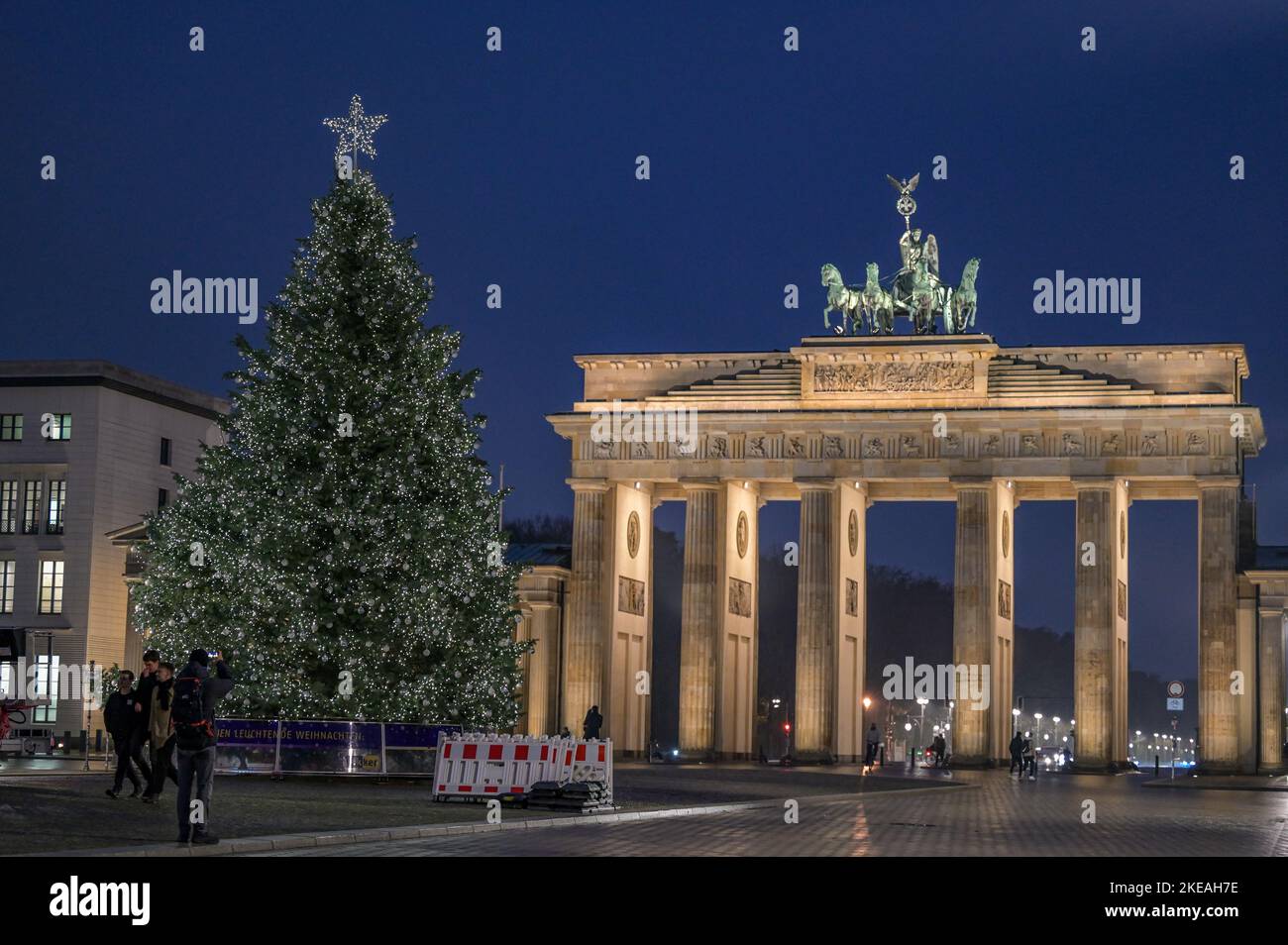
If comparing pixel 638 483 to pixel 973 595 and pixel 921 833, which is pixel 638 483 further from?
pixel 921 833

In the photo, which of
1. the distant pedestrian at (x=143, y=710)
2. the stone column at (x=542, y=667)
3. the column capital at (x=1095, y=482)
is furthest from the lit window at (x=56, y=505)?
the distant pedestrian at (x=143, y=710)

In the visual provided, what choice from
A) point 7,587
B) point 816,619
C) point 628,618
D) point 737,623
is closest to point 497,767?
point 816,619

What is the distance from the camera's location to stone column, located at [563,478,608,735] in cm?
Answer: 7725

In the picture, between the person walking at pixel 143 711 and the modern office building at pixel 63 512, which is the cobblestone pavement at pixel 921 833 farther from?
the modern office building at pixel 63 512

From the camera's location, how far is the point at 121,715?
1172 inches

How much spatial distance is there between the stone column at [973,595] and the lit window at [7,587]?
122 ft

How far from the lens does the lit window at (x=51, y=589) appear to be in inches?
3002

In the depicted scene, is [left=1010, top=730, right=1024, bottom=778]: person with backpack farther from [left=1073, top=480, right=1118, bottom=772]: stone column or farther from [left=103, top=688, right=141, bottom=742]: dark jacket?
[left=103, top=688, right=141, bottom=742]: dark jacket

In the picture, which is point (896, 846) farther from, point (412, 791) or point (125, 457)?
point (125, 457)

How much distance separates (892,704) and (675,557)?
26.8 m

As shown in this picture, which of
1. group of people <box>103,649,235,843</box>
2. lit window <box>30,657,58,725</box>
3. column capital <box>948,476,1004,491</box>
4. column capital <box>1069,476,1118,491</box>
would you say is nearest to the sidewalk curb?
group of people <box>103,649,235,843</box>

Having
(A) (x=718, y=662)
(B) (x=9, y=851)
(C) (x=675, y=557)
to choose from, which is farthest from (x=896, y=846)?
(C) (x=675, y=557)

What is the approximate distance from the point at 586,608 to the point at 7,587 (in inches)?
909
